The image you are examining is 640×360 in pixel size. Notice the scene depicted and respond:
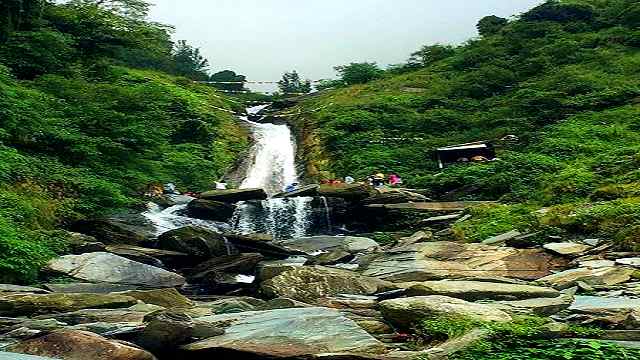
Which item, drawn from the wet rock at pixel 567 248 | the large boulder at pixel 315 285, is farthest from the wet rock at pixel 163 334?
the wet rock at pixel 567 248

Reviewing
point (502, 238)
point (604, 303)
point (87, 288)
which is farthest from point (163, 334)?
point (502, 238)

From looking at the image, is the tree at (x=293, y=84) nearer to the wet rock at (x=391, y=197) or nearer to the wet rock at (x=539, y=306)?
the wet rock at (x=391, y=197)

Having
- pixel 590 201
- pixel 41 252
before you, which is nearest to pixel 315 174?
pixel 590 201

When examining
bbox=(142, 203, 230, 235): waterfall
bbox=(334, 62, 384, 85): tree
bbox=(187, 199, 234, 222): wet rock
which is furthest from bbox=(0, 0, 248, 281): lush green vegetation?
bbox=(334, 62, 384, 85): tree

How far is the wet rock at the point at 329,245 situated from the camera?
15701mm

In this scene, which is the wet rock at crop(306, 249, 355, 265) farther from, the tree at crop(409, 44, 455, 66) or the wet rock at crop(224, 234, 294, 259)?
the tree at crop(409, 44, 455, 66)

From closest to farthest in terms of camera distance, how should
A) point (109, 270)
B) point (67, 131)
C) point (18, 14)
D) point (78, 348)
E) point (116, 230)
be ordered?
point (78, 348) → point (109, 270) → point (116, 230) → point (67, 131) → point (18, 14)

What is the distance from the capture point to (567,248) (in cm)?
1162

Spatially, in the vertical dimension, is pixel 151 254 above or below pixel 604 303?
below

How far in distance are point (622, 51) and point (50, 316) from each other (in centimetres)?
3187

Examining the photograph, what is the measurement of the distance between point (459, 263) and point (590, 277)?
3216 millimetres

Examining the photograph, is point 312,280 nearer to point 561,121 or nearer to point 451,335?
point 451,335

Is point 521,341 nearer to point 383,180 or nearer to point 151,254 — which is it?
point 151,254

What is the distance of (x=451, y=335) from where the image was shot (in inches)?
225
